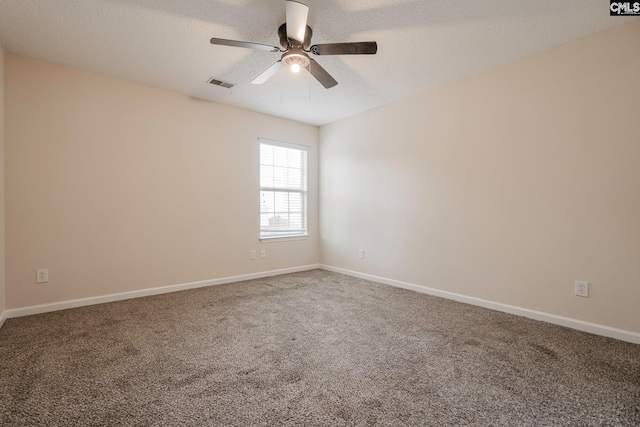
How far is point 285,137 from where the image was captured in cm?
458

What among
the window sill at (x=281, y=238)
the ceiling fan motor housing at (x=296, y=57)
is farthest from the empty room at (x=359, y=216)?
the window sill at (x=281, y=238)

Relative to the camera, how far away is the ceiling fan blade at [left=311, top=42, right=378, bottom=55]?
6.58 feet

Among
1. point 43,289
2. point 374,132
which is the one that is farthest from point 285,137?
point 43,289

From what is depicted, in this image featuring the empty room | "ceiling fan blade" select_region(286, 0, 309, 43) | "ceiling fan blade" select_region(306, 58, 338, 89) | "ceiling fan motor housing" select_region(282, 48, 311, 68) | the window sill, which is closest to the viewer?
the empty room

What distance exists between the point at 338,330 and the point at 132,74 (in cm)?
326

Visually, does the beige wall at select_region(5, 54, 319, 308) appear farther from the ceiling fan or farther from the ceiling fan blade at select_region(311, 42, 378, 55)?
the ceiling fan blade at select_region(311, 42, 378, 55)

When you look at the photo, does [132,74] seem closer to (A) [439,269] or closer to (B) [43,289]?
(B) [43,289]

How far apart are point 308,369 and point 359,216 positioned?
271cm

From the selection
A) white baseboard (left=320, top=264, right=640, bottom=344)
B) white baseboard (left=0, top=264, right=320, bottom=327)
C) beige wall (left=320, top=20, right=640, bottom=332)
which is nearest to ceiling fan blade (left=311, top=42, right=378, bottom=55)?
beige wall (left=320, top=20, right=640, bottom=332)

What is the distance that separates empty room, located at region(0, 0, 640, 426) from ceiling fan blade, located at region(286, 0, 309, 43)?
0.02m

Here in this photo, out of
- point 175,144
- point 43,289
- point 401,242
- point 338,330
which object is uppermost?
point 175,144

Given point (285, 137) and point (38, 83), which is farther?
point (285, 137)

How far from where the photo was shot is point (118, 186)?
3223 mm

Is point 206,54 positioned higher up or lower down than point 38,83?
higher up
